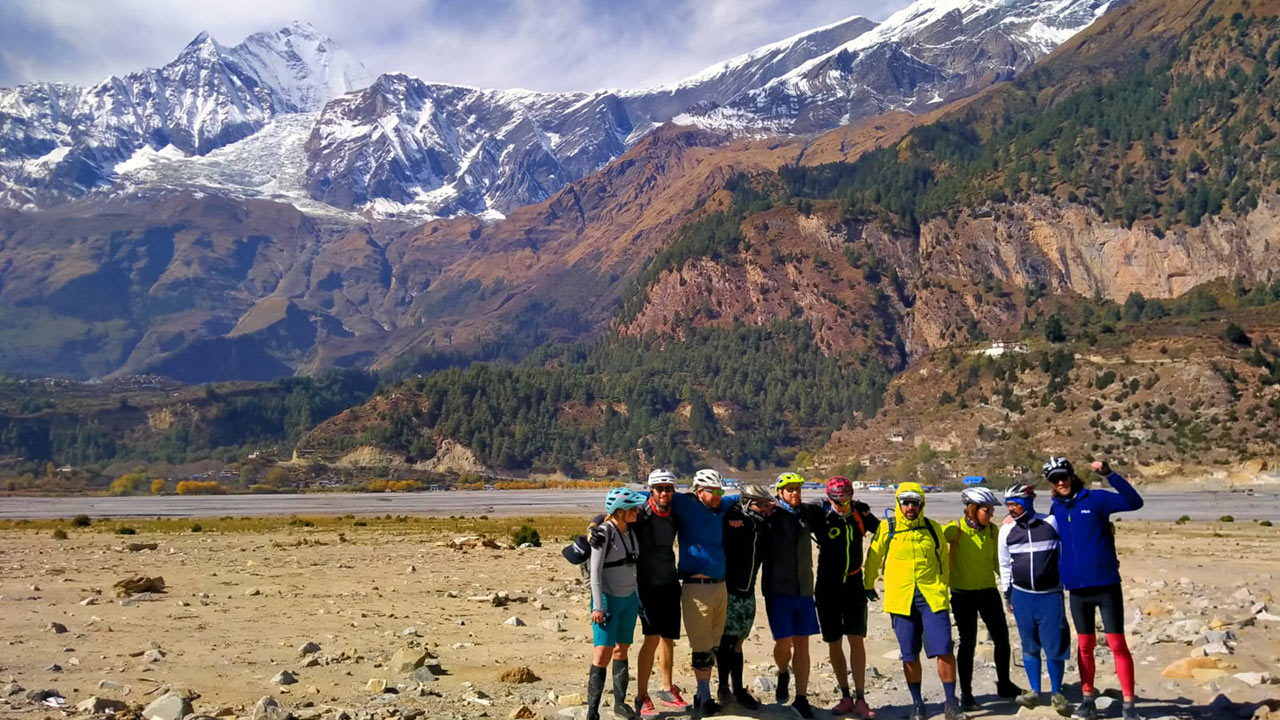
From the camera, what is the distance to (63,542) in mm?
55094

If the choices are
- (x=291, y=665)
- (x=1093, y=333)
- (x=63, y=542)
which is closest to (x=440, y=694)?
(x=291, y=665)

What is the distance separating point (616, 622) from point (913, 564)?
4015 mm

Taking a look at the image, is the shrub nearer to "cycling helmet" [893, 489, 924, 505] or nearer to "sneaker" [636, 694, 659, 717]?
"sneaker" [636, 694, 659, 717]

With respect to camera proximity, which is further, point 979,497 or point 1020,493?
point 979,497

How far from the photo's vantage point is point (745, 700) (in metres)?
16.5

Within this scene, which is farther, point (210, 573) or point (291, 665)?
point (210, 573)

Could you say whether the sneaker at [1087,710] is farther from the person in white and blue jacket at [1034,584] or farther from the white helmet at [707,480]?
the white helmet at [707,480]

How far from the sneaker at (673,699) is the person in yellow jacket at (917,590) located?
3.02 metres

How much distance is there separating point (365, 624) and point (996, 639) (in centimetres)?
1237

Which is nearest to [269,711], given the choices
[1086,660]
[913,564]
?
[913,564]

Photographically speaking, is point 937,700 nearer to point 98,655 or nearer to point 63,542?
point 98,655

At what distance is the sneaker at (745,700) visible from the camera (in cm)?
1638

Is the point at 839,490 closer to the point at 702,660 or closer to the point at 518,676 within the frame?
the point at 702,660

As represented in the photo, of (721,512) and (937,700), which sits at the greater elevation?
Answer: (721,512)
